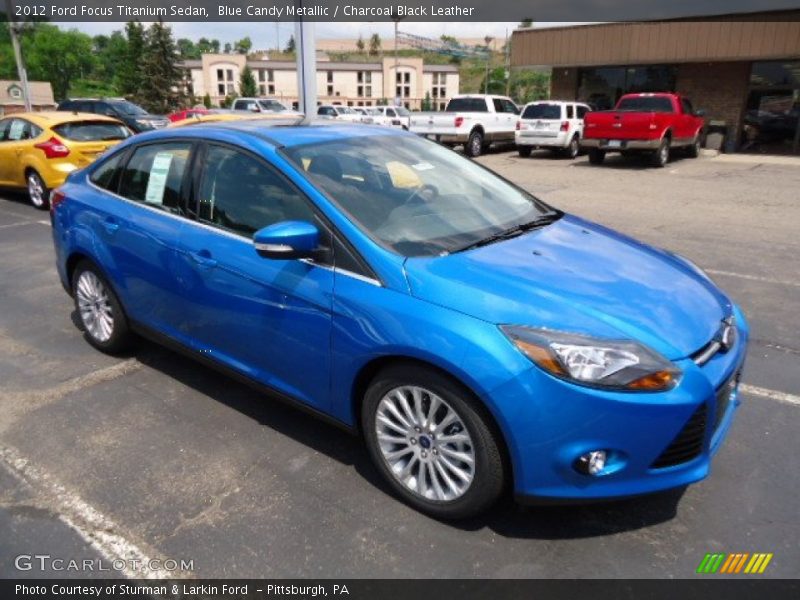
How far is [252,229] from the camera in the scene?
3143mm

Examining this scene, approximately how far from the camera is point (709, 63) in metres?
22.4

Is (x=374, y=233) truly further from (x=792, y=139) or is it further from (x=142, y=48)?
(x=142, y=48)

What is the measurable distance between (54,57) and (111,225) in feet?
431

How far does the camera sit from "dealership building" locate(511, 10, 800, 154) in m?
20.4

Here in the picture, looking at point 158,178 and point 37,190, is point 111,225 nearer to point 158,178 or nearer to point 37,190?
point 158,178

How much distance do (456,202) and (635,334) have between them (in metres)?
1.34

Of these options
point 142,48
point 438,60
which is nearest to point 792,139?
point 142,48

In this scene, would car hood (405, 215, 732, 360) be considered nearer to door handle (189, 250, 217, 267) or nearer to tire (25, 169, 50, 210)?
door handle (189, 250, 217, 267)

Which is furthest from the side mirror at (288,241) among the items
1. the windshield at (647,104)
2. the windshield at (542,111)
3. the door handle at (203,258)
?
the windshield at (542,111)

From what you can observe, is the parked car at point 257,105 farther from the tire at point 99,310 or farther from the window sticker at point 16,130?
the tire at point 99,310

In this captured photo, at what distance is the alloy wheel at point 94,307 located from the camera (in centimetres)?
421

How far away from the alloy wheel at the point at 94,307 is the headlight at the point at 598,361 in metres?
3.08

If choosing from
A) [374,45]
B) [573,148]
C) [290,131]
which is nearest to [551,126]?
[573,148]

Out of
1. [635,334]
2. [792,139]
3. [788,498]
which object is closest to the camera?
[635,334]
